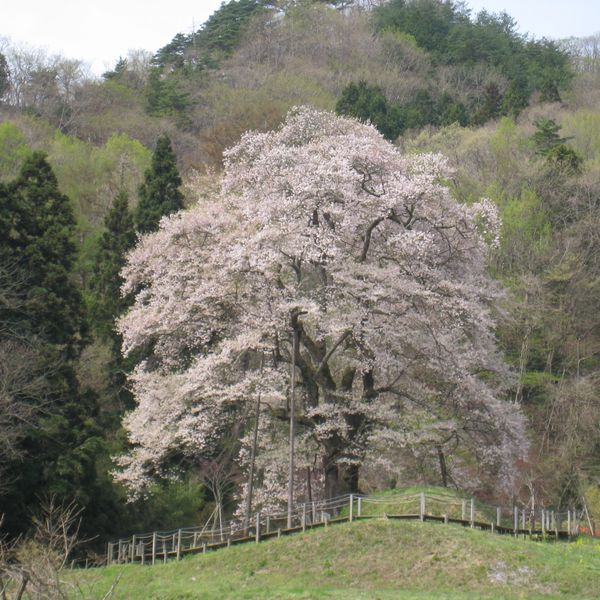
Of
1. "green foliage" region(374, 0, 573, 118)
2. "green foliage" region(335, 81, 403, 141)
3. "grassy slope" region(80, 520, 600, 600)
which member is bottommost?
"grassy slope" region(80, 520, 600, 600)

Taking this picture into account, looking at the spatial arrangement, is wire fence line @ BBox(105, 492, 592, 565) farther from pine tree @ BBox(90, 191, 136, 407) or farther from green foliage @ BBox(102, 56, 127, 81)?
green foliage @ BBox(102, 56, 127, 81)

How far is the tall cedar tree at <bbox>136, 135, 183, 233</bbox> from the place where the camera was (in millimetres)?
47312

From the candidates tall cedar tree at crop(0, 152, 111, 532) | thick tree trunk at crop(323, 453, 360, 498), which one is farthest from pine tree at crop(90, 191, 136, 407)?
thick tree trunk at crop(323, 453, 360, 498)

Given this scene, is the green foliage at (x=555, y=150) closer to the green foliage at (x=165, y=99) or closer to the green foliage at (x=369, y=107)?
the green foliage at (x=369, y=107)

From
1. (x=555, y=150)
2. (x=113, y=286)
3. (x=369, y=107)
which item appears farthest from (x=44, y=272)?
(x=369, y=107)

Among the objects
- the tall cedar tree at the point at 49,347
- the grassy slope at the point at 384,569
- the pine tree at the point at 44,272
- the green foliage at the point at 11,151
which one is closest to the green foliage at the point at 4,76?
the green foliage at the point at 11,151

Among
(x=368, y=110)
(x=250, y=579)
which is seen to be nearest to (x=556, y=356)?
(x=250, y=579)

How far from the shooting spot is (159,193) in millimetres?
48719

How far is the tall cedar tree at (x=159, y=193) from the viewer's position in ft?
155

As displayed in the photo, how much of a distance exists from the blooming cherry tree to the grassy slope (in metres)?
4.76

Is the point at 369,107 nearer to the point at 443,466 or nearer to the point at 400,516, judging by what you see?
the point at 443,466

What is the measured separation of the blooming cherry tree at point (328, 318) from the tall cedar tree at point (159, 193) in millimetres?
15146

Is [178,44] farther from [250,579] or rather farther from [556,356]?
[250,579]

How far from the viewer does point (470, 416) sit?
30.3m
